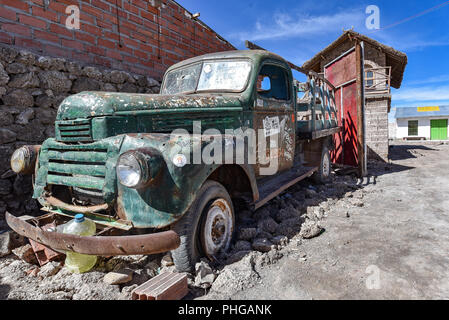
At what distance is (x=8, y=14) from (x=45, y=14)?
18.5 inches

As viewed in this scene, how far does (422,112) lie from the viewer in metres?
25.6

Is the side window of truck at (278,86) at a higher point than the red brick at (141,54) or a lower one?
lower

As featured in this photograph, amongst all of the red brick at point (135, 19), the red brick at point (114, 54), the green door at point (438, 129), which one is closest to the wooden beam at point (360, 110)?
the red brick at point (135, 19)

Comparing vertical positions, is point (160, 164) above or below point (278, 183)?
above

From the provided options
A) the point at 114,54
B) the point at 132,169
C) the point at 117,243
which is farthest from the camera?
the point at 114,54

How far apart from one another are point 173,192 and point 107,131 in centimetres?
83

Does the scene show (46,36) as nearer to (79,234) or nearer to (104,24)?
(104,24)

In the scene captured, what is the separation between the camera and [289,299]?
1.89m

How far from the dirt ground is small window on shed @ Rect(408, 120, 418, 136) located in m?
26.2

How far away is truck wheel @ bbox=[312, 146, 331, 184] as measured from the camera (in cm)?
530

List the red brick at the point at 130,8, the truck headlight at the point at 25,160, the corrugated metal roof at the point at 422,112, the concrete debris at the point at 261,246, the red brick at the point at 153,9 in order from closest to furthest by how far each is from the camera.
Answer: the concrete debris at the point at 261,246 < the truck headlight at the point at 25,160 < the red brick at the point at 130,8 < the red brick at the point at 153,9 < the corrugated metal roof at the point at 422,112

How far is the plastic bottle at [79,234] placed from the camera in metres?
2.12

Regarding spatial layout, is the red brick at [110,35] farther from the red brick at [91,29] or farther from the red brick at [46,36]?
the red brick at [46,36]

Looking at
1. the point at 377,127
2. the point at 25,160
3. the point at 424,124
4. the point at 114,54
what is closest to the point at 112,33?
the point at 114,54
